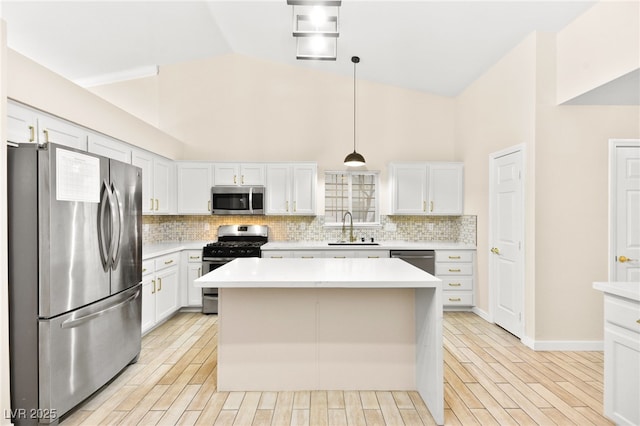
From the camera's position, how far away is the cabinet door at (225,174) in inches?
205

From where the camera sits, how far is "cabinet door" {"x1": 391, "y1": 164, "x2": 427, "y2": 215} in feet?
17.5

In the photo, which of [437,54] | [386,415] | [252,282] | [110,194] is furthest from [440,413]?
[437,54]

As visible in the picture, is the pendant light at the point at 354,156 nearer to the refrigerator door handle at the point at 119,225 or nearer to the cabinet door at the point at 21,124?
the refrigerator door handle at the point at 119,225

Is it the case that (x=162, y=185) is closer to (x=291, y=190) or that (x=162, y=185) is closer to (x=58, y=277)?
(x=291, y=190)

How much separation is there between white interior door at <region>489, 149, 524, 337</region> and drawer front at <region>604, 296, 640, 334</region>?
5.16 ft

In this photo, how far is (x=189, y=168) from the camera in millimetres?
5219

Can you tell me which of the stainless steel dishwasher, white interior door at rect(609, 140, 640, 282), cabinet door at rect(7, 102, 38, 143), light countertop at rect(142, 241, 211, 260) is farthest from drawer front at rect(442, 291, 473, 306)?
cabinet door at rect(7, 102, 38, 143)

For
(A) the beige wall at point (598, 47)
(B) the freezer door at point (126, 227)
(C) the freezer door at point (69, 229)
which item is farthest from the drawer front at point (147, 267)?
(A) the beige wall at point (598, 47)

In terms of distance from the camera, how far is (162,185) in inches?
193

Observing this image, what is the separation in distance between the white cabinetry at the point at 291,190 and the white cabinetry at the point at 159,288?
1514 mm

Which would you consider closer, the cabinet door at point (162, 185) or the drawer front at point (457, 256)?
the cabinet door at point (162, 185)

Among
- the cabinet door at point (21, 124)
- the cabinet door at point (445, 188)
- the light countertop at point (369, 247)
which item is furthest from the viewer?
the cabinet door at point (445, 188)

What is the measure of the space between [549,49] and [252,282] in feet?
11.9

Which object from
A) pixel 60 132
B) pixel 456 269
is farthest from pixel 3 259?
pixel 456 269
